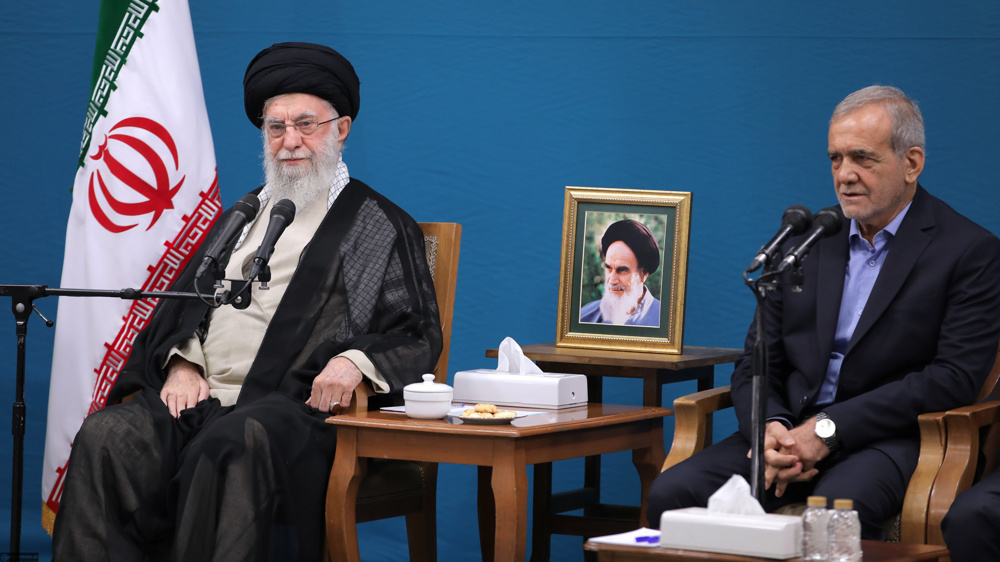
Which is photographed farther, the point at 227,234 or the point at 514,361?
the point at 514,361

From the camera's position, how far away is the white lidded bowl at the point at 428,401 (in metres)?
3.09

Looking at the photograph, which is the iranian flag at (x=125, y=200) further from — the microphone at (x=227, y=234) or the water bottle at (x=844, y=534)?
the water bottle at (x=844, y=534)

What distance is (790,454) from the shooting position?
9.52 feet

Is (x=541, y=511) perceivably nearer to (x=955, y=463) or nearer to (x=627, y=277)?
(x=627, y=277)

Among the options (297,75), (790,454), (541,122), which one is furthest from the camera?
(541,122)

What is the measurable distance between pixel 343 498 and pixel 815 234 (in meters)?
1.44

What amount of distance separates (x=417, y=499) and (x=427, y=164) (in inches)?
63.6

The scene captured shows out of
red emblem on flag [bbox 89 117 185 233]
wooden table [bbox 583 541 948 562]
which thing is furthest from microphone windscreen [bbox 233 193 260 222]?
wooden table [bbox 583 541 948 562]

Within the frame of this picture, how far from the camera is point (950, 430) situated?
2.84 metres

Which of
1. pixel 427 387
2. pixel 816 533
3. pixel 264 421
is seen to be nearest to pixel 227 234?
pixel 264 421

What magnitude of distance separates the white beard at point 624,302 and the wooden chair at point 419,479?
52 cm

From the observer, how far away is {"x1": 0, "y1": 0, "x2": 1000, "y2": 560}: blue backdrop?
4.09 meters

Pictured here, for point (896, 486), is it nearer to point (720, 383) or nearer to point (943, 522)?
point (943, 522)

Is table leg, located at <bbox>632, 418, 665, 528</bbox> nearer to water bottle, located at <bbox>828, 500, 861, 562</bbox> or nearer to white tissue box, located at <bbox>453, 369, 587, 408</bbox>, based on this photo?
white tissue box, located at <bbox>453, 369, 587, 408</bbox>
